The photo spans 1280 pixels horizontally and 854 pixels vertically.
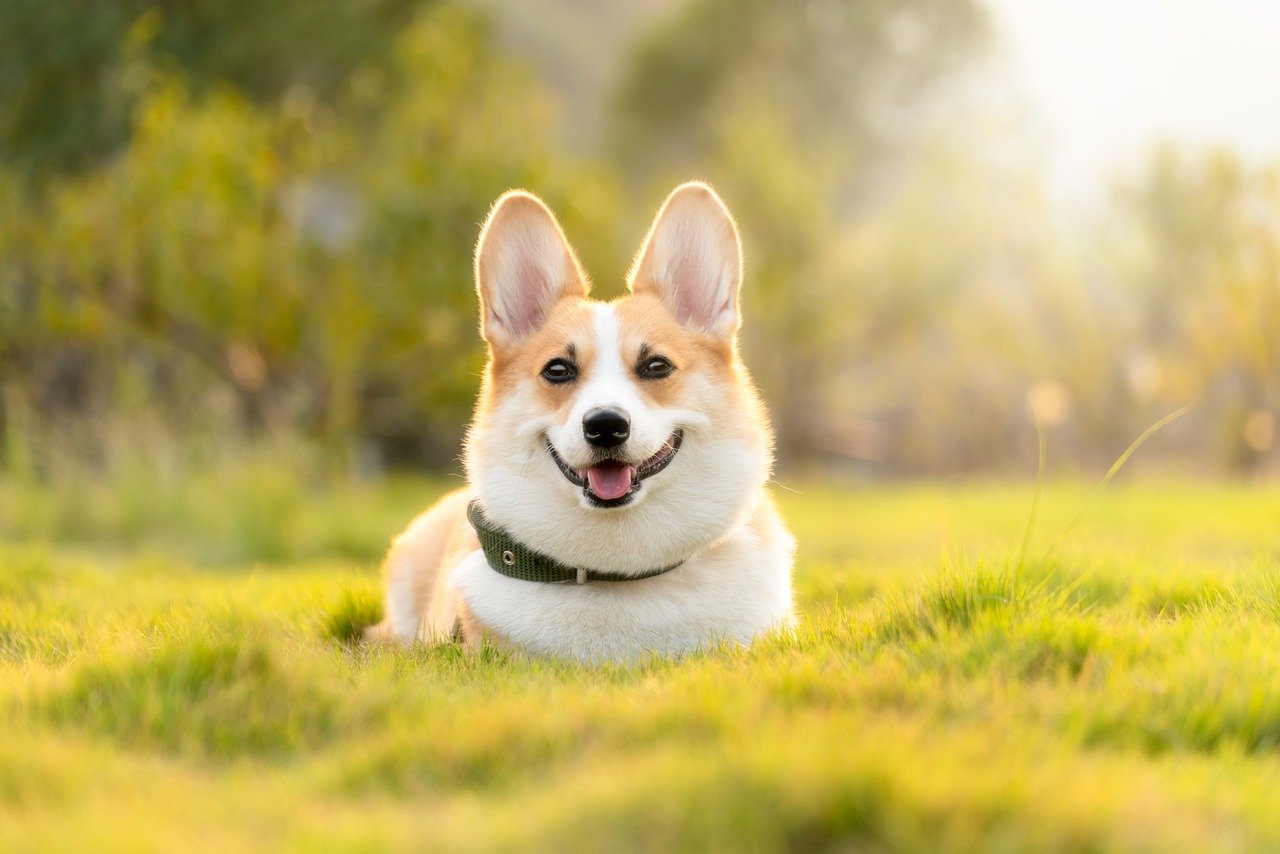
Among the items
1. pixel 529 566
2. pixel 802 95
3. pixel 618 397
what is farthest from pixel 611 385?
pixel 802 95

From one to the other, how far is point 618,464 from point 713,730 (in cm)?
129

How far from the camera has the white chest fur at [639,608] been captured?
3561mm

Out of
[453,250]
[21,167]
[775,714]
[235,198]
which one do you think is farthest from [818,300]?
[775,714]

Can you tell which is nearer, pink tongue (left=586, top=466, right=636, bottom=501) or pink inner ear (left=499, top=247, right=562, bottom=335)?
pink tongue (left=586, top=466, right=636, bottom=501)

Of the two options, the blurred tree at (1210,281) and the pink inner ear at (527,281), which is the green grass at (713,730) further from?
the blurred tree at (1210,281)

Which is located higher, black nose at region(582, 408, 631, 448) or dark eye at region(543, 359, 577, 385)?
dark eye at region(543, 359, 577, 385)

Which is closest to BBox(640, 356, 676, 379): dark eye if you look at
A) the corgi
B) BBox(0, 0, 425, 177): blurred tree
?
the corgi

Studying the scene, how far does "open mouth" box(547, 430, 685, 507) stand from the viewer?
3.47 meters

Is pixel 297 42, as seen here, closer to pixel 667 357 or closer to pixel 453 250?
pixel 453 250

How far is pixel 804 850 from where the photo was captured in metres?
1.84

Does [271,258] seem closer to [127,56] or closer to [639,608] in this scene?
[127,56]

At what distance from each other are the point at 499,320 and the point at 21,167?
35.6 ft

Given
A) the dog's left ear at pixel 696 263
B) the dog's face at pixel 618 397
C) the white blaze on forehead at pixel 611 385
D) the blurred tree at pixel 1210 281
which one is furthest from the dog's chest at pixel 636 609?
the blurred tree at pixel 1210 281

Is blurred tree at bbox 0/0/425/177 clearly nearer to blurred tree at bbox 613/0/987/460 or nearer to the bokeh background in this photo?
the bokeh background
